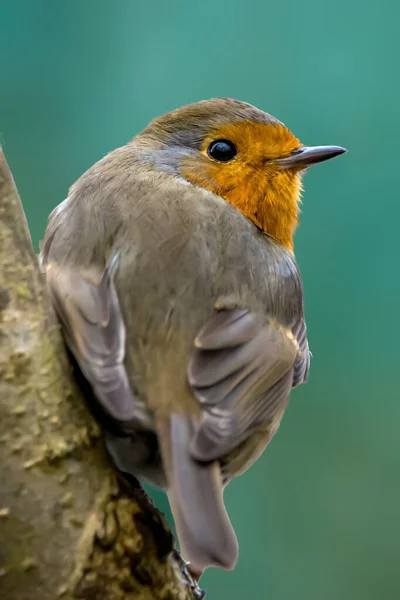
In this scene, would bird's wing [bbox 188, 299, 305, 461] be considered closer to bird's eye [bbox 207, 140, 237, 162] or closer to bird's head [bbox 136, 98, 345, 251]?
bird's head [bbox 136, 98, 345, 251]

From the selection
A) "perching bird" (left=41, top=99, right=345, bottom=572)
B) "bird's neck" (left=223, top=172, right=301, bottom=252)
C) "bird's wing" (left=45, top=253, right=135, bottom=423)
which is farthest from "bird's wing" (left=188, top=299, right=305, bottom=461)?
"bird's neck" (left=223, top=172, right=301, bottom=252)

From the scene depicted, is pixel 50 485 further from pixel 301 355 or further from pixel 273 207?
pixel 273 207

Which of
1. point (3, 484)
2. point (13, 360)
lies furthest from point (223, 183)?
point (3, 484)

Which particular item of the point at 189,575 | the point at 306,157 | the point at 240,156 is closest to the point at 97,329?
the point at 189,575

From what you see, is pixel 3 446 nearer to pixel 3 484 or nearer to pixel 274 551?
pixel 3 484

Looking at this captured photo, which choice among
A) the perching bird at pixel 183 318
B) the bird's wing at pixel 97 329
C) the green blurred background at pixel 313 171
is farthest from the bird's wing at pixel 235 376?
the green blurred background at pixel 313 171

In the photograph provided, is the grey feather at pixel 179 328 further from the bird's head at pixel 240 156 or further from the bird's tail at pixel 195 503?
the bird's head at pixel 240 156
